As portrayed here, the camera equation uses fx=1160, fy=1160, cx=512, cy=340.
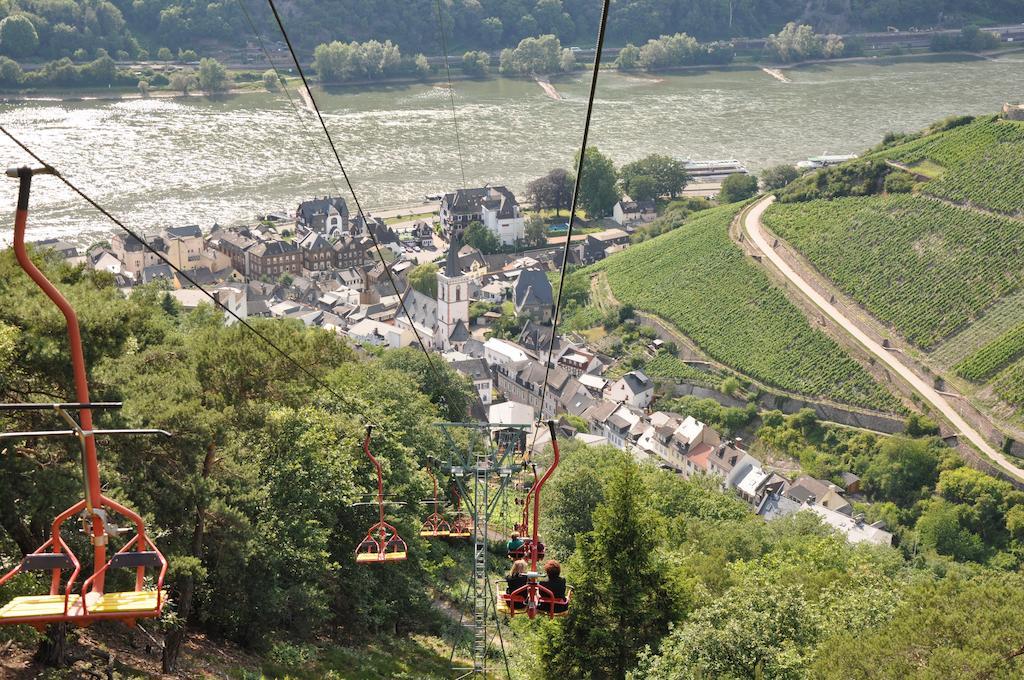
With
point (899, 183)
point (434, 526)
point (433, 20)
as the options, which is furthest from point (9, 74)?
point (434, 526)

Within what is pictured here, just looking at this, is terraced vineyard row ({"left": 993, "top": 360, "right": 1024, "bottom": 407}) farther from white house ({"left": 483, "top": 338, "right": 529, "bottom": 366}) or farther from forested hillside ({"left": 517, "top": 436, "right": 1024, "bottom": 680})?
white house ({"left": 483, "top": 338, "right": 529, "bottom": 366})

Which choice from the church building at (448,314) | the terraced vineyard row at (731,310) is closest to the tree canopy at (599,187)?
the terraced vineyard row at (731,310)

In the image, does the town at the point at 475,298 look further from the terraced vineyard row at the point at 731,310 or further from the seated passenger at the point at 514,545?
the seated passenger at the point at 514,545

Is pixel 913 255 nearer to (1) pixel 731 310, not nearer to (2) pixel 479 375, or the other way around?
(1) pixel 731 310

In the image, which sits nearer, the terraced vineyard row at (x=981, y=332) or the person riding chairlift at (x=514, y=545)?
the person riding chairlift at (x=514, y=545)

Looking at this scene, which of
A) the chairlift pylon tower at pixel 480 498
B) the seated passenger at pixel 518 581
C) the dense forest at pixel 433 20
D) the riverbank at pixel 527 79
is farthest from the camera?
the dense forest at pixel 433 20

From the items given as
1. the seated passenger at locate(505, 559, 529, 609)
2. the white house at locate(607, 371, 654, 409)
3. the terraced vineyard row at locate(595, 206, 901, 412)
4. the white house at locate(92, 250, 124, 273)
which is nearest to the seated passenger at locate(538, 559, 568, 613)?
the seated passenger at locate(505, 559, 529, 609)

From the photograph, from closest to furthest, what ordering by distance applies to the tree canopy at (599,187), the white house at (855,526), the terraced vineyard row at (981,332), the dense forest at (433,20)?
the white house at (855,526) < the terraced vineyard row at (981,332) < the tree canopy at (599,187) < the dense forest at (433,20)
